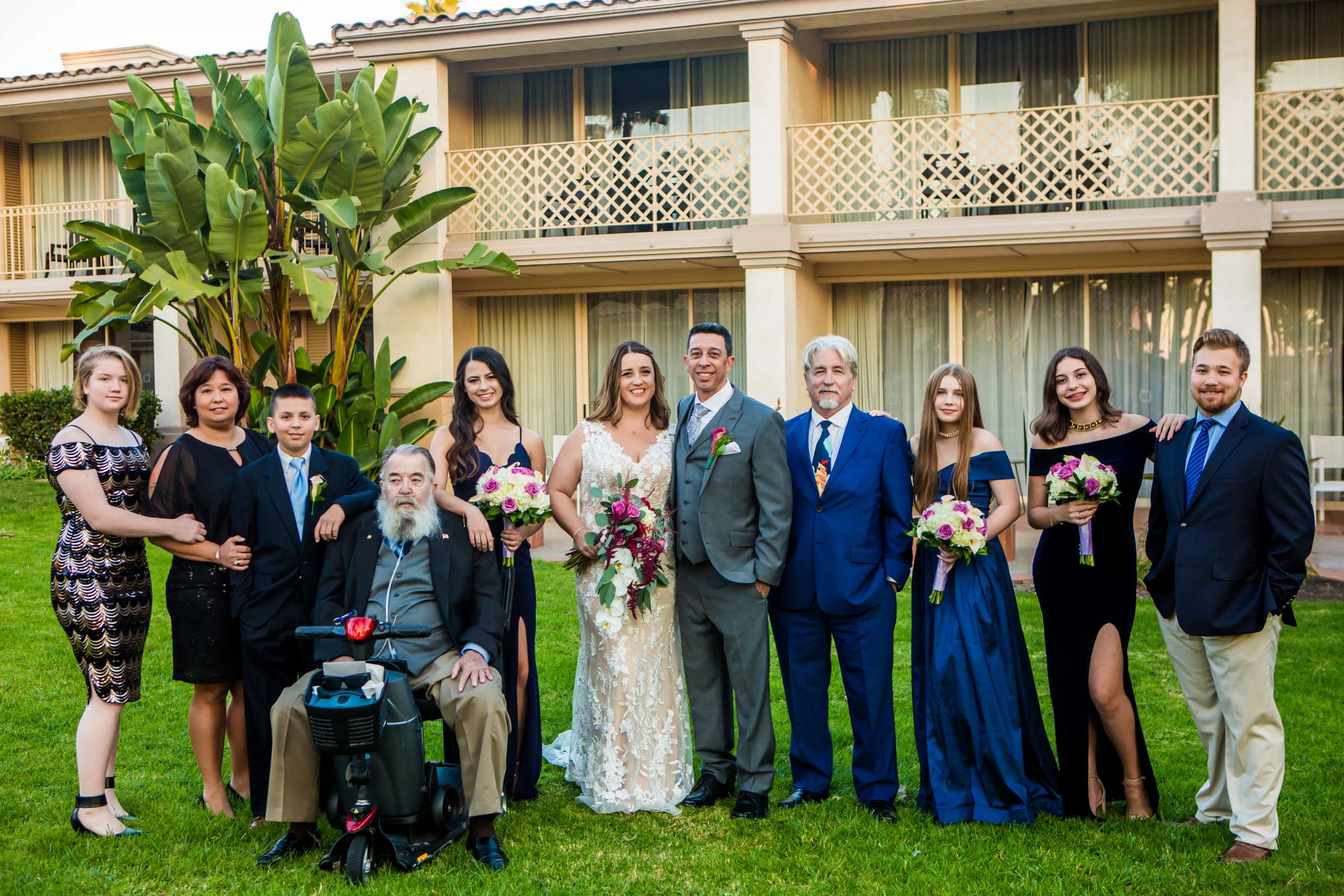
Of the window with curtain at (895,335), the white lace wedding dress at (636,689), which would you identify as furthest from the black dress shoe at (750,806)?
the window with curtain at (895,335)

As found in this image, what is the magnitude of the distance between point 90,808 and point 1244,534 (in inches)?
204

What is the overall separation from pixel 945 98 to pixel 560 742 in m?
11.5

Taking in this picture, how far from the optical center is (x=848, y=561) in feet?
18.7

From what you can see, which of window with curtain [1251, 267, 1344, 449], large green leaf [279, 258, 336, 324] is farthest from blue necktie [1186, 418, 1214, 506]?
window with curtain [1251, 267, 1344, 449]

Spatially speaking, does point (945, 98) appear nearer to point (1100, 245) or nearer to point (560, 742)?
point (1100, 245)

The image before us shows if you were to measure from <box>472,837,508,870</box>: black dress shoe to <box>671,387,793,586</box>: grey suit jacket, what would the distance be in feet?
5.16

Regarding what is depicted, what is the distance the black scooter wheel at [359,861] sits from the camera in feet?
16.1

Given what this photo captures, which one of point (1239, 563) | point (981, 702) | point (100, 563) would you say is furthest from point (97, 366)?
point (1239, 563)

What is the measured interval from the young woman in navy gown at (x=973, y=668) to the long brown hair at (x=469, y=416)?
212 centimetres

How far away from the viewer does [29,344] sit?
68.3 feet

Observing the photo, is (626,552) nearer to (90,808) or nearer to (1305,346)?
(90,808)

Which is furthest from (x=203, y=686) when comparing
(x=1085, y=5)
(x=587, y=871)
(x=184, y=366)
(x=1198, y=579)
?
(x=184, y=366)

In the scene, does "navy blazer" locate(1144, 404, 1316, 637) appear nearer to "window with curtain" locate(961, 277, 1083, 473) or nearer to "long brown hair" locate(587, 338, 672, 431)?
"long brown hair" locate(587, 338, 672, 431)

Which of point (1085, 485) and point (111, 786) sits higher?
point (1085, 485)
